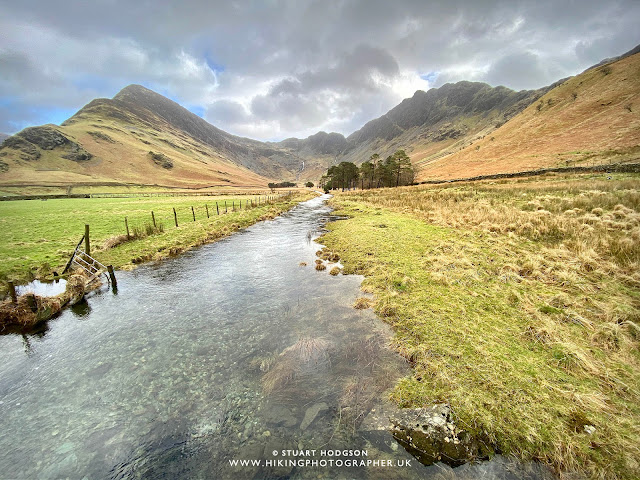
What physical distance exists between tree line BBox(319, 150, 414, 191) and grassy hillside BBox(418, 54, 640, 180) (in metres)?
16.7

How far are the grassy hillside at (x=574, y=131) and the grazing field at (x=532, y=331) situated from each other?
63776 millimetres

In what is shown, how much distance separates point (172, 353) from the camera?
9.19 metres

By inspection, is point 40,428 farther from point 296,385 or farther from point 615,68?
point 615,68

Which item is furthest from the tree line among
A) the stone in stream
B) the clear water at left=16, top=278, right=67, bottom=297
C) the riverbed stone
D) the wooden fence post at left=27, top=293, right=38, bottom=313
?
the wooden fence post at left=27, top=293, right=38, bottom=313

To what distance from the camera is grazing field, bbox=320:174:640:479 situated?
5286mm

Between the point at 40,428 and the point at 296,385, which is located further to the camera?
the point at 296,385

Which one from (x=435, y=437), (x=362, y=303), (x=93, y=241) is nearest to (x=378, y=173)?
(x=93, y=241)

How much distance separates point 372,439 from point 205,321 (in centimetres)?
861

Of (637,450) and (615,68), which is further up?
(615,68)

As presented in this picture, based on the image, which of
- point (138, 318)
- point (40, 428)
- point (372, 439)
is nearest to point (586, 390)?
point (372, 439)

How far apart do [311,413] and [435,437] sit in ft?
10.2

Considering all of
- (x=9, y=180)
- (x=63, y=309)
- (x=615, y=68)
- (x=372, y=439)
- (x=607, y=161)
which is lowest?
(x=372, y=439)

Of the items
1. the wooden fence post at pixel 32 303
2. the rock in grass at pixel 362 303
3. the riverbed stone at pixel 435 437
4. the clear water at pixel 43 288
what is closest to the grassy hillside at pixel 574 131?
the rock in grass at pixel 362 303

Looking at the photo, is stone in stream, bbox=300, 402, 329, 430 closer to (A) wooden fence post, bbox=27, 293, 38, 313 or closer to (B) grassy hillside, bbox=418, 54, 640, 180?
(A) wooden fence post, bbox=27, 293, 38, 313
